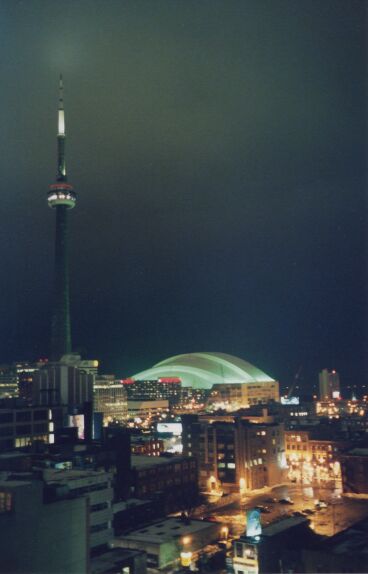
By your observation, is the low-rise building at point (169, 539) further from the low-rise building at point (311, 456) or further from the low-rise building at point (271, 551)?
the low-rise building at point (311, 456)

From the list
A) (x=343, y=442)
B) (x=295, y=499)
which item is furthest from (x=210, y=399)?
(x=295, y=499)

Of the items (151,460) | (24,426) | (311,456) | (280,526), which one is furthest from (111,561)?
(311,456)

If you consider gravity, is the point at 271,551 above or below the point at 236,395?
below

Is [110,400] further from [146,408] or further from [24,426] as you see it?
[24,426]

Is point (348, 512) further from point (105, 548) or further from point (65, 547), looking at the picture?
point (65, 547)

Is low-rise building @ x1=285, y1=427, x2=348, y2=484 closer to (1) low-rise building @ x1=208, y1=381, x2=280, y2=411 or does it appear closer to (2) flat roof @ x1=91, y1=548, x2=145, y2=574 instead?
(2) flat roof @ x1=91, y1=548, x2=145, y2=574

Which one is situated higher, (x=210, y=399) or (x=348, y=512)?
(x=210, y=399)

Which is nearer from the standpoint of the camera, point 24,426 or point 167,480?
point 167,480
